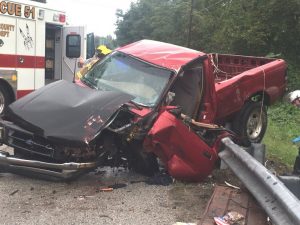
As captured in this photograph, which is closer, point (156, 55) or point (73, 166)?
point (73, 166)

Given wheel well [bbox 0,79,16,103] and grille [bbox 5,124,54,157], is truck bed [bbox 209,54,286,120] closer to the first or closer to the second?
grille [bbox 5,124,54,157]

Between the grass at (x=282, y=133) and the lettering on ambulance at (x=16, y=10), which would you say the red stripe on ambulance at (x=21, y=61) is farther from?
the grass at (x=282, y=133)

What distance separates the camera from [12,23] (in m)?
11.7

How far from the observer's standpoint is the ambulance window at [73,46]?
14.2 meters

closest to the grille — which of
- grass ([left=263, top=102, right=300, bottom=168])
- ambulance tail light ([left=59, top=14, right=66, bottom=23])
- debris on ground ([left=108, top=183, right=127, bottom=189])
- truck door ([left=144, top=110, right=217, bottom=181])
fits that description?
debris on ground ([left=108, top=183, right=127, bottom=189])

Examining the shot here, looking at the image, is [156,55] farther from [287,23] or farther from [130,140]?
[287,23]

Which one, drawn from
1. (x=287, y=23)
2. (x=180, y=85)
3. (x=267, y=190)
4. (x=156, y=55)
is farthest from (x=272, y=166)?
(x=287, y=23)

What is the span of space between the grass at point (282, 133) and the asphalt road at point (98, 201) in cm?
301

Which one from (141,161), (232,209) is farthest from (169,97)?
(232,209)

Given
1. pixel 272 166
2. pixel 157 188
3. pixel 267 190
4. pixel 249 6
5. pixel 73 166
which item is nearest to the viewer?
pixel 267 190

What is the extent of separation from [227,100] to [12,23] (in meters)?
5.67

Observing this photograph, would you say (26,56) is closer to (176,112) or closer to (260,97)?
(260,97)

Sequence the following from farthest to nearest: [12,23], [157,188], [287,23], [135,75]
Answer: [287,23]
[12,23]
[135,75]
[157,188]

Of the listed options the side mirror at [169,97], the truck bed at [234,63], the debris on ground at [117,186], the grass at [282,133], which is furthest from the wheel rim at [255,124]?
the debris on ground at [117,186]
